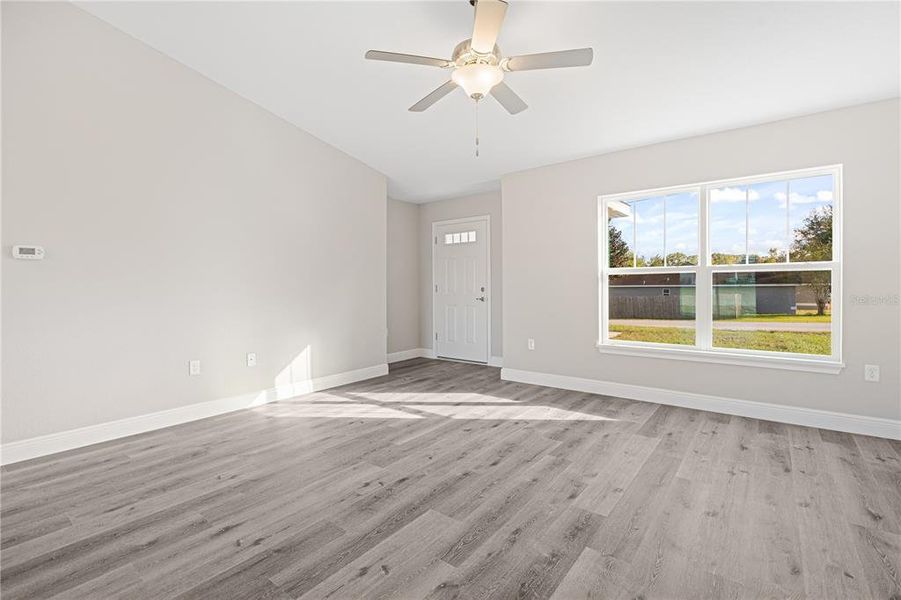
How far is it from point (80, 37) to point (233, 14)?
119 cm

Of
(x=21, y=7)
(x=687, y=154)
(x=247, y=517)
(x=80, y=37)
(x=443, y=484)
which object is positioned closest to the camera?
(x=247, y=517)

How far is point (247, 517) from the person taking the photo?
7.02 feet

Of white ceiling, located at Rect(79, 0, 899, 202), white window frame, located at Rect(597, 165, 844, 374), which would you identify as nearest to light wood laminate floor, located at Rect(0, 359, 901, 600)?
white window frame, located at Rect(597, 165, 844, 374)

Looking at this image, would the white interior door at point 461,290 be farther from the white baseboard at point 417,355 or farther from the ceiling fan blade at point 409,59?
the ceiling fan blade at point 409,59

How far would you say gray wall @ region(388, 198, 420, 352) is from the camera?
6.58m

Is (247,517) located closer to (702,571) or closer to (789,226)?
(702,571)

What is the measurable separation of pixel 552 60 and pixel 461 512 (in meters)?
2.48

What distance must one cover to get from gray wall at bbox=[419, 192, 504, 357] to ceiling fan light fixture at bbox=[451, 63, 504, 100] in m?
3.33

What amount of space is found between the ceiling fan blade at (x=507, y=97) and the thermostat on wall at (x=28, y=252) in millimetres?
3333

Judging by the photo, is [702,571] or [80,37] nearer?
[702,571]

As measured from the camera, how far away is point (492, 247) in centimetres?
612

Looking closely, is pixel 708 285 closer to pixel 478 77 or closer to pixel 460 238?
pixel 478 77

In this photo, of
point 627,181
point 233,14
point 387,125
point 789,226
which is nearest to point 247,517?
point 233,14

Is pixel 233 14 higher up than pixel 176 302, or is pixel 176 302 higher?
pixel 233 14
